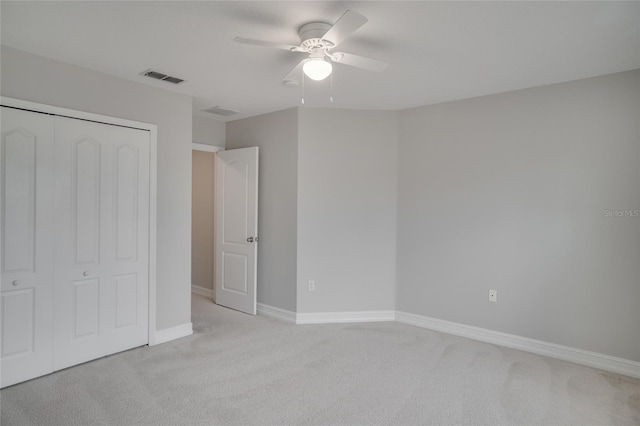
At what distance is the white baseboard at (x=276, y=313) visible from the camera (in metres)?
4.28

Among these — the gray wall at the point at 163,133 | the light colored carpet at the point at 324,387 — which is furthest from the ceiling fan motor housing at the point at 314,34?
the light colored carpet at the point at 324,387

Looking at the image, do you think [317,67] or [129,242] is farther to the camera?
[129,242]

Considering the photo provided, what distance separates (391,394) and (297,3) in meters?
2.61

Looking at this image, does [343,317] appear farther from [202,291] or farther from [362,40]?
[362,40]

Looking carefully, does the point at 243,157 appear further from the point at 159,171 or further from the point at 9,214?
the point at 9,214

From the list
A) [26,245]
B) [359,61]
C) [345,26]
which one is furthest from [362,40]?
[26,245]

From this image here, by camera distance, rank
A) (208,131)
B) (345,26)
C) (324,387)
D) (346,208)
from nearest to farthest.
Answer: (345,26) → (324,387) → (346,208) → (208,131)

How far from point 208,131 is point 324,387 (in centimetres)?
351

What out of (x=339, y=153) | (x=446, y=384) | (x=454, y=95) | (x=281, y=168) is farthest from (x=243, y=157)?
(x=446, y=384)

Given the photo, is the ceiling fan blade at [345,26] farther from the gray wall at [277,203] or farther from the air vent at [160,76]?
the gray wall at [277,203]

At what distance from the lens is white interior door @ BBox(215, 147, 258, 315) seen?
4.52 metres

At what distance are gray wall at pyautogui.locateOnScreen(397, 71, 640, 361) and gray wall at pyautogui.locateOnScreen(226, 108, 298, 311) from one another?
126 centimetres

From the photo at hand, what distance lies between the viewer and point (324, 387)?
2723mm

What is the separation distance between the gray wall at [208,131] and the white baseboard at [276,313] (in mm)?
2223
